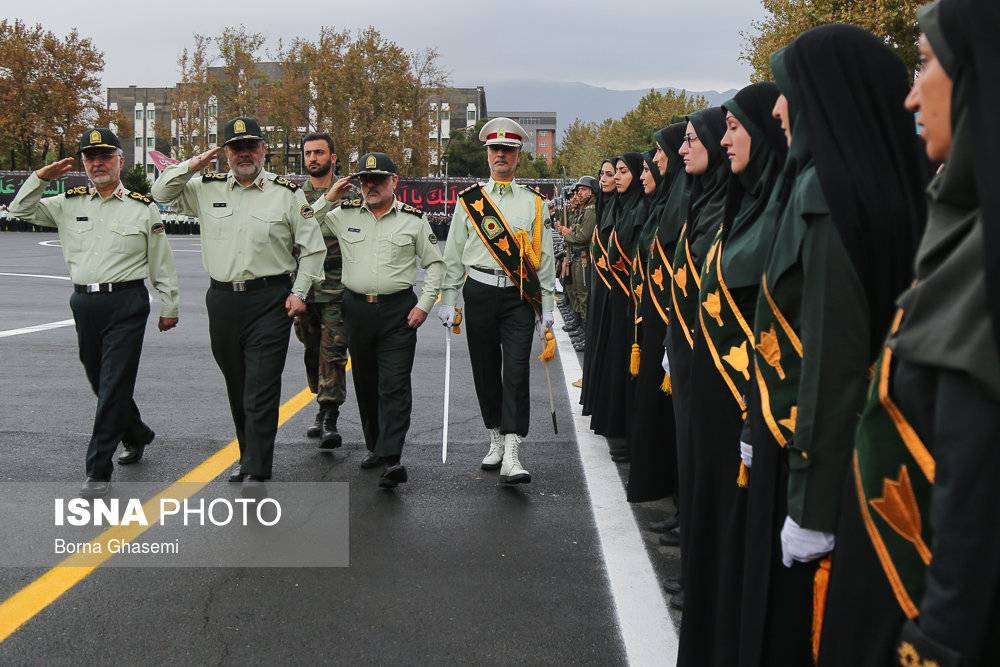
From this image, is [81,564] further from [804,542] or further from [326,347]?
[804,542]

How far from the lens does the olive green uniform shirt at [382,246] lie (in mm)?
6512

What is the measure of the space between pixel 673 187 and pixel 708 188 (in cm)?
109

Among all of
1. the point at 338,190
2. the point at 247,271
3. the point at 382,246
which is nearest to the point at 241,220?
the point at 247,271

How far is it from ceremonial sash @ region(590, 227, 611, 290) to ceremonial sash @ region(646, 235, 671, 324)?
2.28 m

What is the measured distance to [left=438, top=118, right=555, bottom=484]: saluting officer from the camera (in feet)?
21.2

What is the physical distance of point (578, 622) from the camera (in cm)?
423

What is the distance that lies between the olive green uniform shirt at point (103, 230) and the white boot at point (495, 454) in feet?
7.63

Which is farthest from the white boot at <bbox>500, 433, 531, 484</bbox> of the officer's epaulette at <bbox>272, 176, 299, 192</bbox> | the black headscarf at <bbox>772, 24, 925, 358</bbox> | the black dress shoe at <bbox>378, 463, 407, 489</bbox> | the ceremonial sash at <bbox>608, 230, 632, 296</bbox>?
the black headscarf at <bbox>772, 24, 925, 358</bbox>

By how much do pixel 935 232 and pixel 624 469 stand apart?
196 inches

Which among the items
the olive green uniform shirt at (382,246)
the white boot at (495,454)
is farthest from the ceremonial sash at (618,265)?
the olive green uniform shirt at (382,246)

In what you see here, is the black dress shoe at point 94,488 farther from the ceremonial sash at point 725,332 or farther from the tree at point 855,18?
the tree at point 855,18

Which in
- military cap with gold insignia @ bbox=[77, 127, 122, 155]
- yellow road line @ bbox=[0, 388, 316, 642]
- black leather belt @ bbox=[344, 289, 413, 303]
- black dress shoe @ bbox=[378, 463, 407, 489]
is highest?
military cap with gold insignia @ bbox=[77, 127, 122, 155]

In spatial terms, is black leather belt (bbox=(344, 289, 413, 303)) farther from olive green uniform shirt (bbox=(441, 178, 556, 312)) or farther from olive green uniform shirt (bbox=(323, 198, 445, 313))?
olive green uniform shirt (bbox=(441, 178, 556, 312))

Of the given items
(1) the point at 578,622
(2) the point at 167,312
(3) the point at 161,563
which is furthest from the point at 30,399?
(1) the point at 578,622
